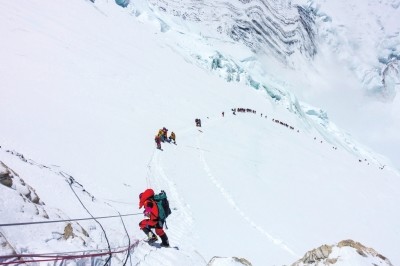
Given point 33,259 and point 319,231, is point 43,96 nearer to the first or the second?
point 319,231

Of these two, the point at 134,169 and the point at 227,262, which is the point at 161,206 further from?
the point at 134,169

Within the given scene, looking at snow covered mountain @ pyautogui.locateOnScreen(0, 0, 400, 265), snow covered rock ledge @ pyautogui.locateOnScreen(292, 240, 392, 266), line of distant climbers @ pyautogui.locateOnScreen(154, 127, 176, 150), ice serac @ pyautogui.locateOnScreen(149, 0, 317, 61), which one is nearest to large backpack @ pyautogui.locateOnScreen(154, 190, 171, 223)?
snow covered mountain @ pyautogui.locateOnScreen(0, 0, 400, 265)

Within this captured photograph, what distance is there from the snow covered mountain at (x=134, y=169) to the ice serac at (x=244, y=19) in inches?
3664

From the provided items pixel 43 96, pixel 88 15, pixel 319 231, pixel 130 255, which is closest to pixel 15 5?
pixel 88 15

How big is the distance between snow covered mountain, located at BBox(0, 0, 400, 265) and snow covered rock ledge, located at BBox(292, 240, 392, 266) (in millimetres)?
1704

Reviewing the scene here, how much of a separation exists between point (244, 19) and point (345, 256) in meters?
169

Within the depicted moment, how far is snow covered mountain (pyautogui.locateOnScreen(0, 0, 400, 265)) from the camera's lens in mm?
7043

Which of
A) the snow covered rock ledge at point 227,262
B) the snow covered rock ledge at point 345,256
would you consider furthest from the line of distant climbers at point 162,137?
the snow covered rock ledge at point 227,262

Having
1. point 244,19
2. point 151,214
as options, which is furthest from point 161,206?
point 244,19

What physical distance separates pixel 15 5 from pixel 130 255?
126 feet

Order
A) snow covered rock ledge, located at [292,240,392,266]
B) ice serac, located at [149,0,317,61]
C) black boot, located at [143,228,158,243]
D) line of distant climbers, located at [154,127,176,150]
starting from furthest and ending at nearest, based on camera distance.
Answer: ice serac, located at [149,0,317,61], line of distant climbers, located at [154,127,176,150], black boot, located at [143,228,158,243], snow covered rock ledge, located at [292,240,392,266]

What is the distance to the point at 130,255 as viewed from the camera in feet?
22.2

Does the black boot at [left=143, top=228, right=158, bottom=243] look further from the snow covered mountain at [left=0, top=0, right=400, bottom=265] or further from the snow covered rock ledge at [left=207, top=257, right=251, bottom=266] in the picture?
the snow covered rock ledge at [left=207, top=257, right=251, bottom=266]

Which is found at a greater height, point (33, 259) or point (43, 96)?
point (33, 259)
